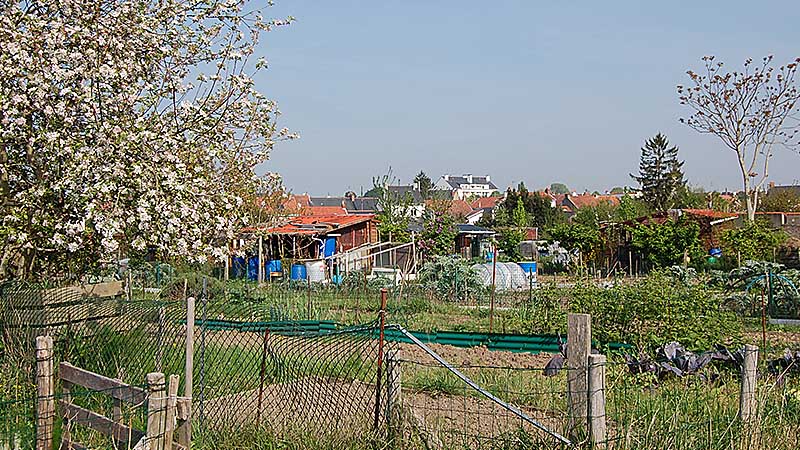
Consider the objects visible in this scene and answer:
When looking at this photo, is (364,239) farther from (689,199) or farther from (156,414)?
(156,414)

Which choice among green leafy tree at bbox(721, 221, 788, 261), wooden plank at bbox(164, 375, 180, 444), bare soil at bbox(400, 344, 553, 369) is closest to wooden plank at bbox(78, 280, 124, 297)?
bare soil at bbox(400, 344, 553, 369)

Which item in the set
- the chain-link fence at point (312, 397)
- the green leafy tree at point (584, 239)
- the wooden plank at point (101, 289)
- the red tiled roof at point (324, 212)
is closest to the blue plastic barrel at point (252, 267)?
the green leafy tree at point (584, 239)

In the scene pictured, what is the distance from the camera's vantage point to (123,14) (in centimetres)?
858

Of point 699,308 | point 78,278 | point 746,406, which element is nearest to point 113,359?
point 78,278

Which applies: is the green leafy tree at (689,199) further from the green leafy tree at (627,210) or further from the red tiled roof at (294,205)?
the red tiled roof at (294,205)

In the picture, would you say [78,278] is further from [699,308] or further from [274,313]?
[699,308]

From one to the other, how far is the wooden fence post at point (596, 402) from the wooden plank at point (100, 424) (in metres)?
2.61

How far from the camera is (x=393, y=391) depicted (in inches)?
219

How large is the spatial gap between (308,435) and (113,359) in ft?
8.39

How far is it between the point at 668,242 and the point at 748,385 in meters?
22.6

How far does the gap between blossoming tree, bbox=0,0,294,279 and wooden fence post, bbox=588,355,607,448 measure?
4.72 m

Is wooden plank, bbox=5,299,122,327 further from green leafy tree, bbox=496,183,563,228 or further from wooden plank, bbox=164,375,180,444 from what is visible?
green leafy tree, bbox=496,183,563,228

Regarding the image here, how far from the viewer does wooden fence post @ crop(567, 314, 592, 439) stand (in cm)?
490

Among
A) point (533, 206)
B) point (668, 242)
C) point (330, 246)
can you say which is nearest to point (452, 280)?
point (668, 242)
